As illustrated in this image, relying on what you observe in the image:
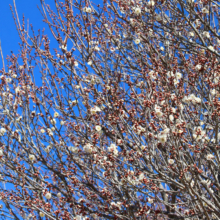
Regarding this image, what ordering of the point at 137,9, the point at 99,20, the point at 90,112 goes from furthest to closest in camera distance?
A: the point at 99,20 → the point at 137,9 → the point at 90,112

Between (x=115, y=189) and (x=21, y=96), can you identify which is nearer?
(x=115, y=189)

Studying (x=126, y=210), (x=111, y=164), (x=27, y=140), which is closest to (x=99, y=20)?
(x=27, y=140)

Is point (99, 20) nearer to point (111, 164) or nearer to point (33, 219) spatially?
point (111, 164)

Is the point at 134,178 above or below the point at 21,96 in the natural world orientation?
below

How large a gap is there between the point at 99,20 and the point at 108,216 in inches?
153

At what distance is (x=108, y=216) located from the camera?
14.1 feet

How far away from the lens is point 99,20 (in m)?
6.23

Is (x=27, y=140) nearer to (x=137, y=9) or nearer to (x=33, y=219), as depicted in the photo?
(x=33, y=219)

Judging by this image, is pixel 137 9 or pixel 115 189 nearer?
pixel 115 189

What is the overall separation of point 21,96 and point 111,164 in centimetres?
206

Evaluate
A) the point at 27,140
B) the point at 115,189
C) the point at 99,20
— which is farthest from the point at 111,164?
the point at 99,20

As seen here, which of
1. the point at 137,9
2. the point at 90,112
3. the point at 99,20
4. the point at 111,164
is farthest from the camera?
the point at 99,20

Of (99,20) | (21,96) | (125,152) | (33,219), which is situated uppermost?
(99,20)

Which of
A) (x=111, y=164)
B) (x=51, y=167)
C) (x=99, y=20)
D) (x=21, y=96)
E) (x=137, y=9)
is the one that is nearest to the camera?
(x=111, y=164)
